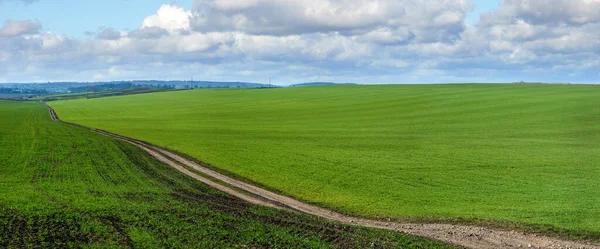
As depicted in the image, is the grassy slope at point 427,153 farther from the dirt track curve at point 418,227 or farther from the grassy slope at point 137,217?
the grassy slope at point 137,217

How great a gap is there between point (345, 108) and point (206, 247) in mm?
75624

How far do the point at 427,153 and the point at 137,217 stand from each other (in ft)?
94.3

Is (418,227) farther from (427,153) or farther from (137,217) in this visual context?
(427,153)

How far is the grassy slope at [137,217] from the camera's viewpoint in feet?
66.5

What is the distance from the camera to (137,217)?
23.4m

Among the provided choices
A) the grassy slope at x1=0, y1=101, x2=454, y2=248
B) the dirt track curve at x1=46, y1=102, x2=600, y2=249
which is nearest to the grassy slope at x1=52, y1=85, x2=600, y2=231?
the dirt track curve at x1=46, y1=102, x2=600, y2=249

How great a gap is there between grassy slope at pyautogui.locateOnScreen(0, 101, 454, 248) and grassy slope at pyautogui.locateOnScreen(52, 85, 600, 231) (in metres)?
5.98

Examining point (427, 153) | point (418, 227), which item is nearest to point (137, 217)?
point (418, 227)

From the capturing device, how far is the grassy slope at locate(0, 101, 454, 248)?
20281 mm

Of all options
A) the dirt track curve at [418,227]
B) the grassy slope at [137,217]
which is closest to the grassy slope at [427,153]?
the dirt track curve at [418,227]

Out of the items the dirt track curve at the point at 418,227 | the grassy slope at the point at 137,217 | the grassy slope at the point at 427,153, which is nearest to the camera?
the grassy slope at the point at 137,217

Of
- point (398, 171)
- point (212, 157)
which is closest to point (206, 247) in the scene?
point (398, 171)

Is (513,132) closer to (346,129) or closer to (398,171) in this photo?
(346,129)

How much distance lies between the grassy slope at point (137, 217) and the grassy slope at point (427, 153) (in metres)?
5.98
